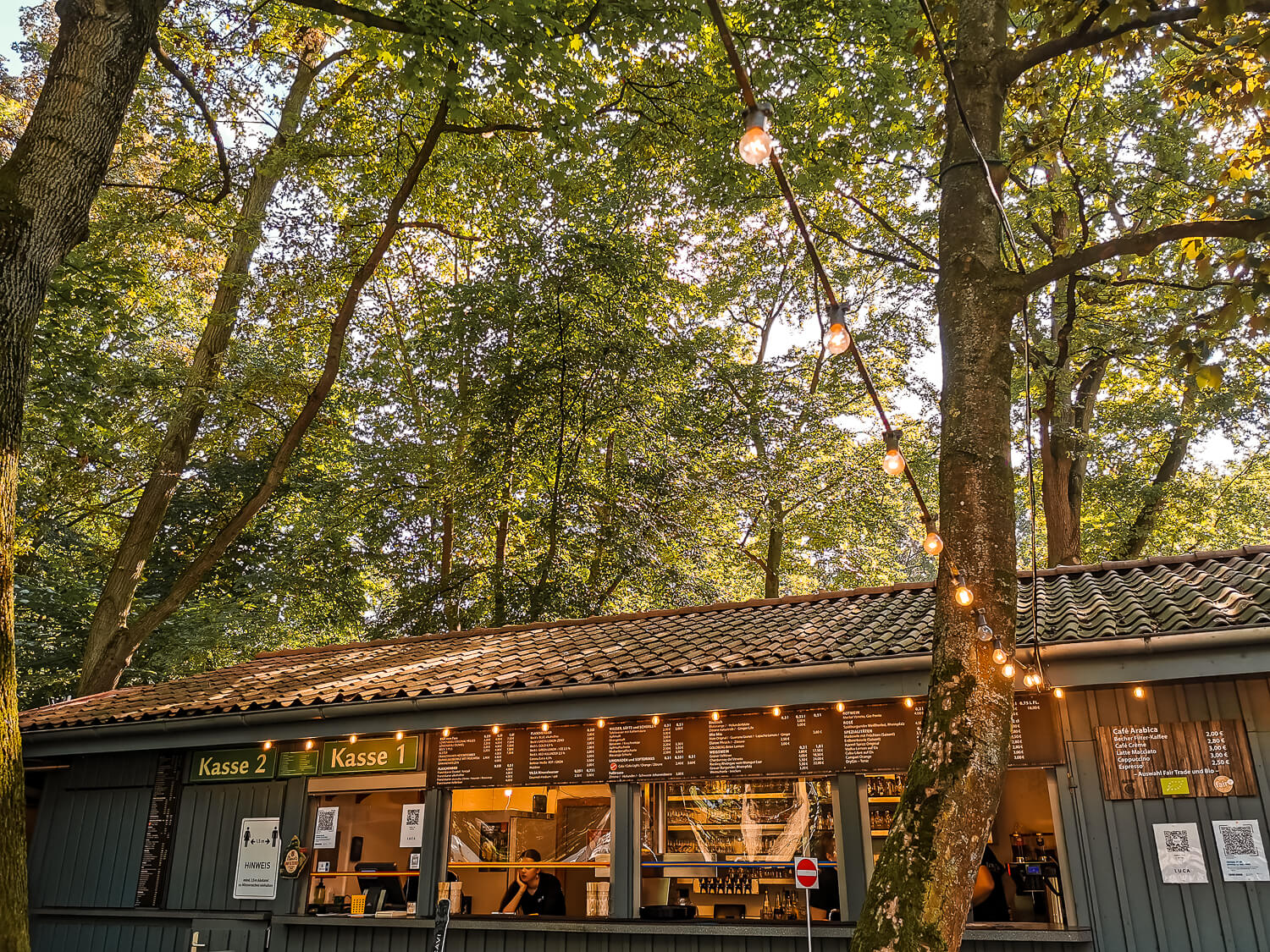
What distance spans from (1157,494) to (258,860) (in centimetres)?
1497

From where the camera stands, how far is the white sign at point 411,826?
8570 mm

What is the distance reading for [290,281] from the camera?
578 inches

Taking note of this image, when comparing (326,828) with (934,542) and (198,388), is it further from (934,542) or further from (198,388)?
(198,388)

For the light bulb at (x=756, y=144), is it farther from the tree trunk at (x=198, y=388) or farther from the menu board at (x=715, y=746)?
the tree trunk at (x=198, y=388)

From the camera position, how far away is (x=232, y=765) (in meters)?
9.56

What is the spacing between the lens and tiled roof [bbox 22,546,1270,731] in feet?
21.4

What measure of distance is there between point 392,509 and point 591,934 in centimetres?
1199

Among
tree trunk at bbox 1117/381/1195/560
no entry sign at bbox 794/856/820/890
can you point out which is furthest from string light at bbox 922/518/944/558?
tree trunk at bbox 1117/381/1195/560

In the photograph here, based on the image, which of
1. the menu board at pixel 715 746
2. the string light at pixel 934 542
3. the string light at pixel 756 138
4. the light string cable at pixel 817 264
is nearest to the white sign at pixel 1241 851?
the menu board at pixel 715 746

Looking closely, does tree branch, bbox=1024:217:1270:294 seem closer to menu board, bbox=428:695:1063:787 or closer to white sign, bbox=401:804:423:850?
menu board, bbox=428:695:1063:787

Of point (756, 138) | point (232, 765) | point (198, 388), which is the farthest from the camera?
point (198, 388)

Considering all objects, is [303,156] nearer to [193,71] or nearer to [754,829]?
[193,71]

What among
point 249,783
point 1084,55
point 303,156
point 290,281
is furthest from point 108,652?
point 1084,55

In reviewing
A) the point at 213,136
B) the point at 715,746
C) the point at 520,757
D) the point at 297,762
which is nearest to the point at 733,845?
the point at 715,746
